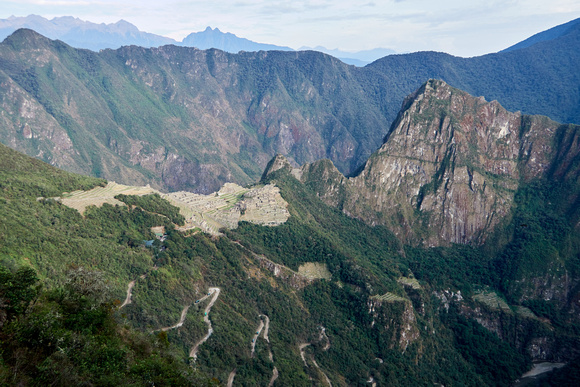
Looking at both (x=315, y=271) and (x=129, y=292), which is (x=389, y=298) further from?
(x=129, y=292)

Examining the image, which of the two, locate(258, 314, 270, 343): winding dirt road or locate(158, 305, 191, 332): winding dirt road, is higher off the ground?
locate(158, 305, 191, 332): winding dirt road

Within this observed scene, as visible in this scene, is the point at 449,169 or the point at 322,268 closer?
the point at 322,268

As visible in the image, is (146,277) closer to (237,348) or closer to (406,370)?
(237,348)

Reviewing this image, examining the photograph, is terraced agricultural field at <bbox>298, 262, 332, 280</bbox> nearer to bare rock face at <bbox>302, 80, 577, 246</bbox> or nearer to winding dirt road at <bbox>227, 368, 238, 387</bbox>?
winding dirt road at <bbox>227, 368, 238, 387</bbox>

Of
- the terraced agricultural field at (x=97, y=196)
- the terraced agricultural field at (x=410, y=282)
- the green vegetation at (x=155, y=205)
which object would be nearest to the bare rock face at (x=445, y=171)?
the terraced agricultural field at (x=410, y=282)

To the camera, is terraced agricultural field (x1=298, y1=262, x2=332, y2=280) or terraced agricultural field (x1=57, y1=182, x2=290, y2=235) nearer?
terraced agricultural field (x1=57, y1=182, x2=290, y2=235)

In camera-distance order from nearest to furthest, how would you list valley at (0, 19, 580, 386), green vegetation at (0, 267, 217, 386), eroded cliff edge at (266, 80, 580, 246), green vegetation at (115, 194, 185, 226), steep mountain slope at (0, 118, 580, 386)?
green vegetation at (0, 267, 217, 386)
valley at (0, 19, 580, 386)
steep mountain slope at (0, 118, 580, 386)
green vegetation at (115, 194, 185, 226)
eroded cliff edge at (266, 80, 580, 246)

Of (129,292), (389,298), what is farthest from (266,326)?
(389,298)

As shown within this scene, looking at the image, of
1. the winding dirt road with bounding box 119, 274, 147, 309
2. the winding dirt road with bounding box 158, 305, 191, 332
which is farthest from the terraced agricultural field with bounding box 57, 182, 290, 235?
the winding dirt road with bounding box 158, 305, 191, 332

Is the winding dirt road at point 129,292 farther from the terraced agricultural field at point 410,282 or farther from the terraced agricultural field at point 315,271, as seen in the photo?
the terraced agricultural field at point 410,282
